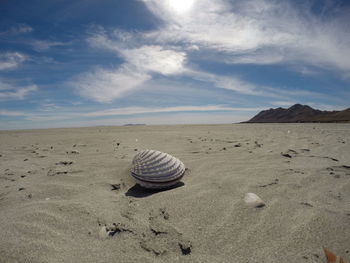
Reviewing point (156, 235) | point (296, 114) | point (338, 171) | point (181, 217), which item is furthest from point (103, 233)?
point (296, 114)

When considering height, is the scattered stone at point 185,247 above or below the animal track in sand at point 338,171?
below

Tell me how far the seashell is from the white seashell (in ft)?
3.19

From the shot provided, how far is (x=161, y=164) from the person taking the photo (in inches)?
113

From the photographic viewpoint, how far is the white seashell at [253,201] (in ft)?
6.86

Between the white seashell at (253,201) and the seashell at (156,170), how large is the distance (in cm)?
97

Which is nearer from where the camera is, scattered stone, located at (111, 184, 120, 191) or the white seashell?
the white seashell

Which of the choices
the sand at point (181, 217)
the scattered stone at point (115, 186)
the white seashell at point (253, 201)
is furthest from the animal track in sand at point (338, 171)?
the scattered stone at point (115, 186)

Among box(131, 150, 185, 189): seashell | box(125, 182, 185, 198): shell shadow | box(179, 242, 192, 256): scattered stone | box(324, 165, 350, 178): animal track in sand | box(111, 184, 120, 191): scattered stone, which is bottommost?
box(179, 242, 192, 256): scattered stone

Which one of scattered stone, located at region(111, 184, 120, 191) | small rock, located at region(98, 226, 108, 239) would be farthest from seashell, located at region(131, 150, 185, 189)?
small rock, located at region(98, 226, 108, 239)

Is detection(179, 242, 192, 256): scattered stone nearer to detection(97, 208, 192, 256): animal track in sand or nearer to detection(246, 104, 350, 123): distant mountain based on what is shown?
detection(97, 208, 192, 256): animal track in sand

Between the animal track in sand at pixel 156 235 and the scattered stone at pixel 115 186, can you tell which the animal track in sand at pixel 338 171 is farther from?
the scattered stone at pixel 115 186

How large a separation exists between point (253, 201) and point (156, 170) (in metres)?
1.26

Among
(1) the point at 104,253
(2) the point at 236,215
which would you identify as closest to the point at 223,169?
(2) the point at 236,215

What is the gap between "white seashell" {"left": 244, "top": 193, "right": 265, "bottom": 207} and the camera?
209cm
